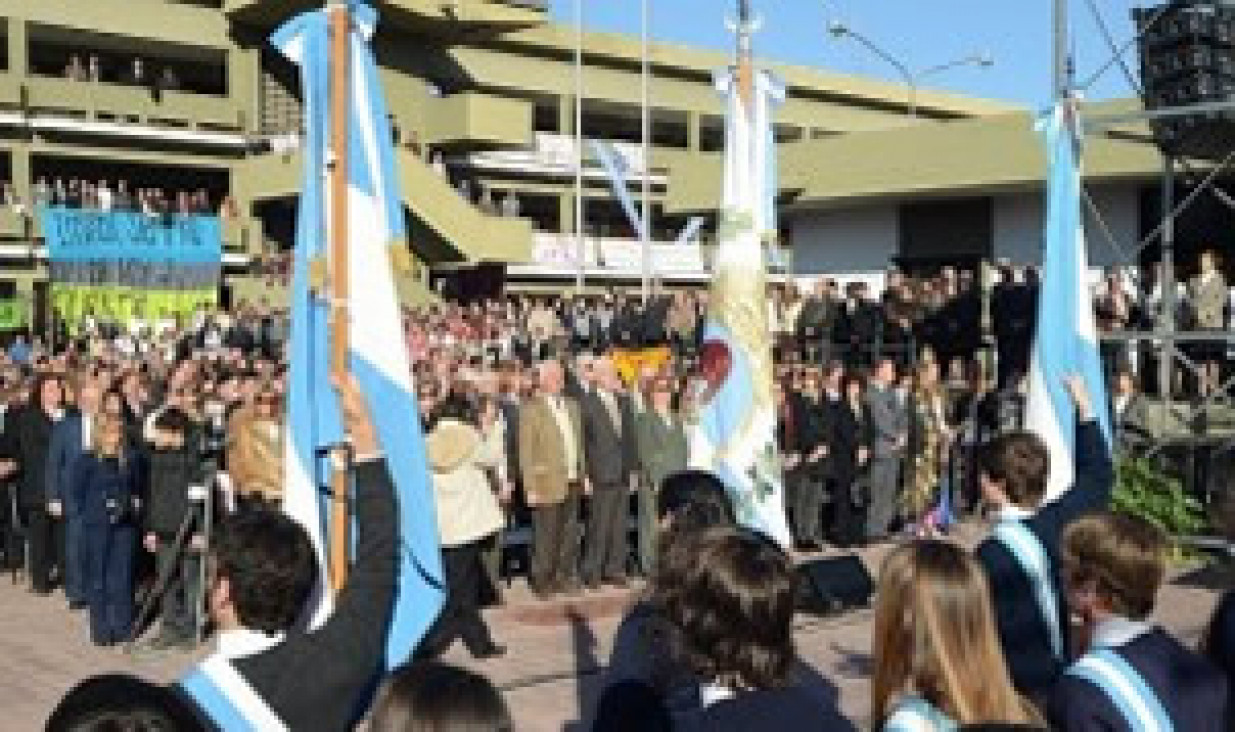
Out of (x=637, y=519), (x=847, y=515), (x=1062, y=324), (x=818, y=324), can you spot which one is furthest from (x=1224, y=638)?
(x=818, y=324)

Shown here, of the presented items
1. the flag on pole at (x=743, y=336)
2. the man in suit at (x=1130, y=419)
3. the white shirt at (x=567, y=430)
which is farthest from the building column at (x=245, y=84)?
the flag on pole at (x=743, y=336)

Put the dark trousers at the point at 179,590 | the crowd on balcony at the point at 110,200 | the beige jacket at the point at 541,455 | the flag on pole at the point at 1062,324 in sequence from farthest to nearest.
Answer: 1. the crowd on balcony at the point at 110,200
2. the beige jacket at the point at 541,455
3. the dark trousers at the point at 179,590
4. the flag on pole at the point at 1062,324

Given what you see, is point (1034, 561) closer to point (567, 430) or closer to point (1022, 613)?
point (1022, 613)

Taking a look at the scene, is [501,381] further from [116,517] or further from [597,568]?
[116,517]

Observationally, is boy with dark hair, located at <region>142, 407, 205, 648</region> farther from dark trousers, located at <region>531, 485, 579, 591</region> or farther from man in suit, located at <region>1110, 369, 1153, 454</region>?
man in suit, located at <region>1110, 369, 1153, 454</region>

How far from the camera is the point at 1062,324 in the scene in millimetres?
9000

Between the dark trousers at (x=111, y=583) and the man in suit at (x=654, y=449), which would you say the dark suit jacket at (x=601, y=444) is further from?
the dark trousers at (x=111, y=583)

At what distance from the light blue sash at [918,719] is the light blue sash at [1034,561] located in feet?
5.42

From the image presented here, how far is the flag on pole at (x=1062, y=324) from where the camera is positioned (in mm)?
8398

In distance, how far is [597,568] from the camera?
500 inches

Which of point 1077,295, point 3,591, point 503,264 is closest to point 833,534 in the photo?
point 1077,295

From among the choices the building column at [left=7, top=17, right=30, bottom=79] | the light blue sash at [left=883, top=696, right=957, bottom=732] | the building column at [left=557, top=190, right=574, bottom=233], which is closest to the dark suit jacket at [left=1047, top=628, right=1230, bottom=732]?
the light blue sash at [left=883, top=696, right=957, bottom=732]

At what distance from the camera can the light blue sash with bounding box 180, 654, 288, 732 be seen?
10.2 feet

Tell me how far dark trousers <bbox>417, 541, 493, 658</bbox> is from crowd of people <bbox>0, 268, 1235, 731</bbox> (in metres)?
0.02
